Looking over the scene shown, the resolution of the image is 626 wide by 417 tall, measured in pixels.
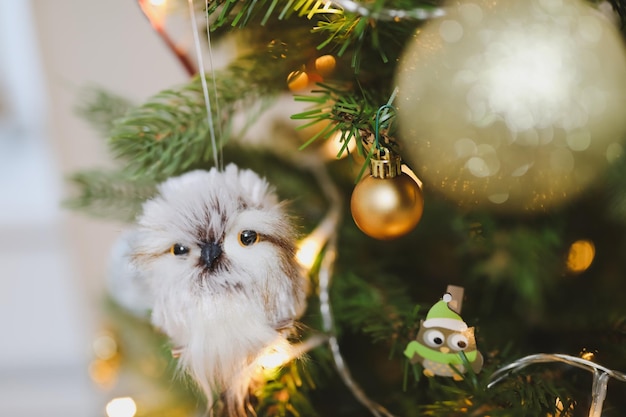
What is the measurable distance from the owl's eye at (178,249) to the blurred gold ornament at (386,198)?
107 millimetres

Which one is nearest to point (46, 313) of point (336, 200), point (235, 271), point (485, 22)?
point (336, 200)

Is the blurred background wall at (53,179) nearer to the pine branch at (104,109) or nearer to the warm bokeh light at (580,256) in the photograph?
the pine branch at (104,109)

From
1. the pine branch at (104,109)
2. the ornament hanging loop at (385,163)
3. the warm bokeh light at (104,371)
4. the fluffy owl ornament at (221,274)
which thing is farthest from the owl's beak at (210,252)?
the warm bokeh light at (104,371)

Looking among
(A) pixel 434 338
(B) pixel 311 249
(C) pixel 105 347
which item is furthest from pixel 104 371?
(A) pixel 434 338

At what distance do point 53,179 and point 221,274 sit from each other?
836 mm

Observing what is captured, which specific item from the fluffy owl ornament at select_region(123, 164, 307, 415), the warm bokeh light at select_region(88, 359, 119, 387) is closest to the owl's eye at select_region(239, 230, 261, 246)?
the fluffy owl ornament at select_region(123, 164, 307, 415)

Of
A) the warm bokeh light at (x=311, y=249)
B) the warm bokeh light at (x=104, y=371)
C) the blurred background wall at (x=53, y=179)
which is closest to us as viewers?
the warm bokeh light at (x=311, y=249)

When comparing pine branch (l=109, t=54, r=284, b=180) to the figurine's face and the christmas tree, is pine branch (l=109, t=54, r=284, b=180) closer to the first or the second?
the christmas tree

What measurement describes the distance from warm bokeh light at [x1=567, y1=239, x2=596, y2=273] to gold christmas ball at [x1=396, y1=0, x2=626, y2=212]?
13 cm

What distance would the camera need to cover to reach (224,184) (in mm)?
341

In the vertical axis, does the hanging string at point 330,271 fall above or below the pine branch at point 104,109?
below

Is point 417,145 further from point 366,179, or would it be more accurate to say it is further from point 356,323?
point 356,323

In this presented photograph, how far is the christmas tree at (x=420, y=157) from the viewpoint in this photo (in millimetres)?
342

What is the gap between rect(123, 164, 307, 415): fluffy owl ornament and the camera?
32 centimetres
